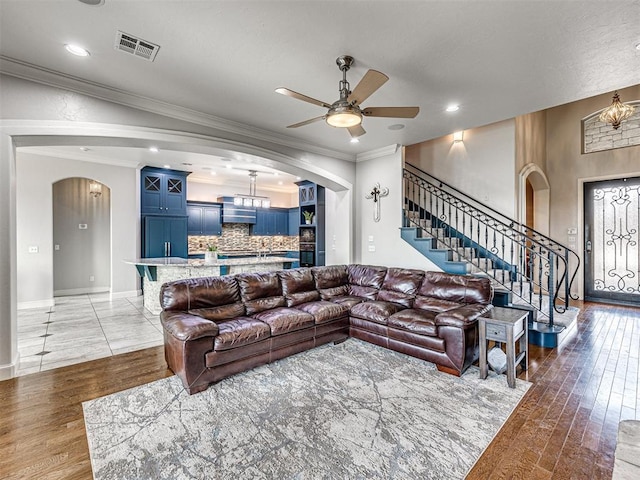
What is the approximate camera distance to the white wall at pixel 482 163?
18.9 ft

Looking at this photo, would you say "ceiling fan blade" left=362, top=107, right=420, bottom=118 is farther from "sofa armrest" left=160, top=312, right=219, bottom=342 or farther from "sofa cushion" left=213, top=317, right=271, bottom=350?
"sofa armrest" left=160, top=312, right=219, bottom=342

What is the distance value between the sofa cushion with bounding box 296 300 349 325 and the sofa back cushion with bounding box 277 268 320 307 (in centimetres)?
20

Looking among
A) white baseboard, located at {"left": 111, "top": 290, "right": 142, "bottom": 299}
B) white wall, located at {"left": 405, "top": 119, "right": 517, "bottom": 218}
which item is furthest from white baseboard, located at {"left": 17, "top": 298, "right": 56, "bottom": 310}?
white wall, located at {"left": 405, "top": 119, "right": 517, "bottom": 218}

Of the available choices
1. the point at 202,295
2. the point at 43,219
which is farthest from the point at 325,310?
the point at 43,219

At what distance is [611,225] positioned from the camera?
249 inches

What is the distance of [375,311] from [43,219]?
272 inches

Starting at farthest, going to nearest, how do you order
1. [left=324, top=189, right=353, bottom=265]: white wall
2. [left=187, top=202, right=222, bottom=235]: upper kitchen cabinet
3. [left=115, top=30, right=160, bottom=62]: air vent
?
[left=187, top=202, right=222, bottom=235]: upper kitchen cabinet
[left=324, top=189, right=353, bottom=265]: white wall
[left=115, top=30, right=160, bottom=62]: air vent

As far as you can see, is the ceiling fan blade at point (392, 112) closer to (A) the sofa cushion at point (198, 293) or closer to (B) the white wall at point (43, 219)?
(A) the sofa cushion at point (198, 293)

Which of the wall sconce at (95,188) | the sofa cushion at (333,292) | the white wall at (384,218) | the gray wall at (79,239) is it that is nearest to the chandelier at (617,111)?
the white wall at (384,218)

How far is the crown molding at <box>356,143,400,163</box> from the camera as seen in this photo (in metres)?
5.84

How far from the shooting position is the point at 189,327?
2861 mm

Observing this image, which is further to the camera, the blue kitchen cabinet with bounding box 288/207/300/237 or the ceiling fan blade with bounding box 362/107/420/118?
the blue kitchen cabinet with bounding box 288/207/300/237

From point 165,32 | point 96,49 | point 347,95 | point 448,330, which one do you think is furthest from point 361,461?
point 96,49

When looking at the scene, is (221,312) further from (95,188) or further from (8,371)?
(95,188)
